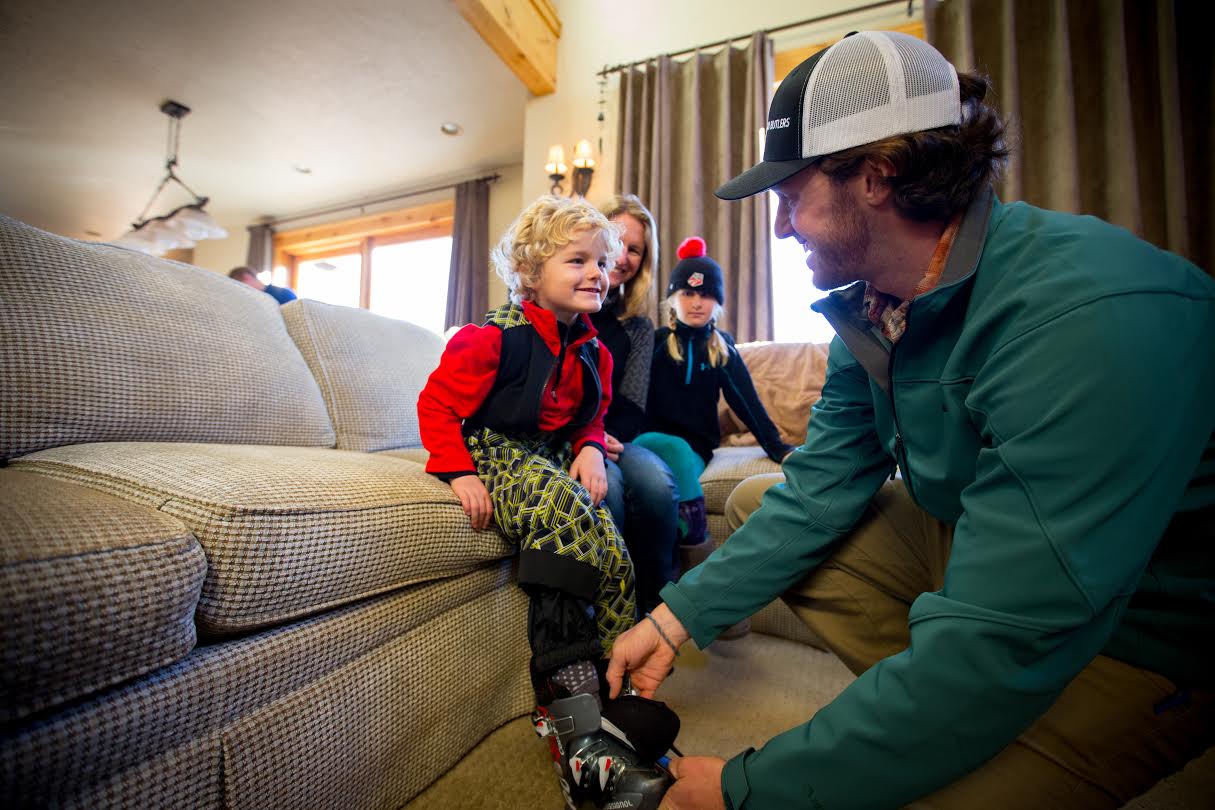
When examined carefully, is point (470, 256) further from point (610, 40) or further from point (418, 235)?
point (610, 40)

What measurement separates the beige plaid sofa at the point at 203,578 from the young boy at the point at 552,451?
10 cm

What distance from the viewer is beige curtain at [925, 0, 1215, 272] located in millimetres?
2240

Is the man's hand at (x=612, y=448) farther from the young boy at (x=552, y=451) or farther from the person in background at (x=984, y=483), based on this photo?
the person in background at (x=984, y=483)

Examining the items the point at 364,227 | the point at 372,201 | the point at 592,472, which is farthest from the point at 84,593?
the point at 364,227

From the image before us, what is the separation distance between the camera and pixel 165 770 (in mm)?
519

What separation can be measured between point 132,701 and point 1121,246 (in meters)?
0.96

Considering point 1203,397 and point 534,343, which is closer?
point 1203,397

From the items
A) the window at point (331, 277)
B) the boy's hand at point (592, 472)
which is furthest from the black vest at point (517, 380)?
the window at point (331, 277)

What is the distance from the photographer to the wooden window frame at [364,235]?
17.5 feet

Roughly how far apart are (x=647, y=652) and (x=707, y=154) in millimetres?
2870

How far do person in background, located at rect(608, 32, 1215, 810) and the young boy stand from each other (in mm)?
142

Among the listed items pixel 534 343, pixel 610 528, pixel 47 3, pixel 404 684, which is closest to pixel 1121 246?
pixel 610 528

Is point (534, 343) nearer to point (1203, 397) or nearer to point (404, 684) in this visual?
point (404, 684)

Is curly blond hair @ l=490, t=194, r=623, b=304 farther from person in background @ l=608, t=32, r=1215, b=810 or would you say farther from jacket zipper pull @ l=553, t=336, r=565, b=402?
person in background @ l=608, t=32, r=1215, b=810
